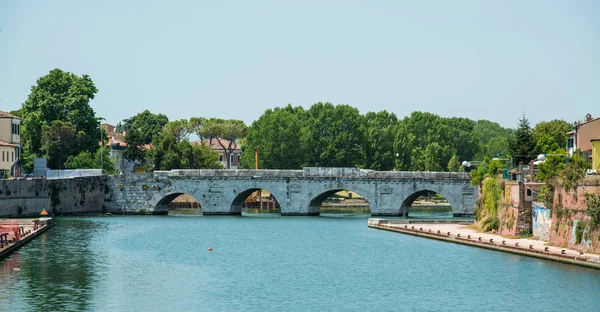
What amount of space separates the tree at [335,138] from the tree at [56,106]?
30.2m

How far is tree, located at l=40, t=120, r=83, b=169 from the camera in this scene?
426 feet

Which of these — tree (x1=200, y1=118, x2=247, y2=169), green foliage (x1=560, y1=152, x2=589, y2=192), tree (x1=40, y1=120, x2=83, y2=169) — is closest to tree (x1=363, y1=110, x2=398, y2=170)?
tree (x1=200, y1=118, x2=247, y2=169)

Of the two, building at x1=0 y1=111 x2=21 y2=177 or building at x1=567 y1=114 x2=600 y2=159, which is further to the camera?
building at x1=0 y1=111 x2=21 y2=177

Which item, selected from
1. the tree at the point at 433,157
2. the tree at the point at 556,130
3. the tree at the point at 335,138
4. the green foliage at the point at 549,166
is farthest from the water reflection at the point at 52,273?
the tree at the point at 433,157

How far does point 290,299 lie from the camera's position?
161 ft

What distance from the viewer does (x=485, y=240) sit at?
6906 centimetres

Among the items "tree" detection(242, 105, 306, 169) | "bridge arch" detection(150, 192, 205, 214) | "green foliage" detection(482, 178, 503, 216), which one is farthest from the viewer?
"tree" detection(242, 105, 306, 169)

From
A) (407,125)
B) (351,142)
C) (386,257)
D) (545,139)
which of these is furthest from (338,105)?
(386,257)

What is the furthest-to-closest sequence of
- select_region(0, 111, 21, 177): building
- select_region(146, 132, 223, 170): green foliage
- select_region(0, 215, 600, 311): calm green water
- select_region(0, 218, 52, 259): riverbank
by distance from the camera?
select_region(146, 132, 223, 170): green foliage < select_region(0, 111, 21, 177): building < select_region(0, 218, 52, 259): riverbank < select_region(0, 215, 600, 311): calm green water

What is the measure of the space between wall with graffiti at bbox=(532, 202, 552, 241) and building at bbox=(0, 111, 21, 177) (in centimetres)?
5829

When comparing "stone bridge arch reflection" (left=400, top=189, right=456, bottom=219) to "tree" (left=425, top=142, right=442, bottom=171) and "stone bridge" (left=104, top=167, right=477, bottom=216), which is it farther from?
"stone bridge" (left=104, top=167, right=477, bottom=216)

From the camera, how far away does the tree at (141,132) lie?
156 m

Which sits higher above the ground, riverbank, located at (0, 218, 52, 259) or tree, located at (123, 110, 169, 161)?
tree, located at (123, 110, 169, 161)

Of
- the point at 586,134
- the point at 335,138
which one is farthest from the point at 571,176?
the point at 335,138
